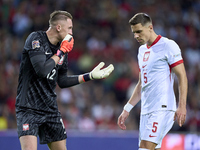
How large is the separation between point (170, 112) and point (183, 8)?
1005 cm

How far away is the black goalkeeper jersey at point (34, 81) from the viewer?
4.70 meters

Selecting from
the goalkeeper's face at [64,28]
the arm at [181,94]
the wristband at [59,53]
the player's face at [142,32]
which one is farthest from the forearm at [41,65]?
the arm at [181,94]

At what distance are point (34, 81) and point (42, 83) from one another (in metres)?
0.11

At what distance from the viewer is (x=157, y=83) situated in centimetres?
470

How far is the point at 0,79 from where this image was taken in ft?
32.7

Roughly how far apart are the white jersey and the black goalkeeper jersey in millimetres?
1252

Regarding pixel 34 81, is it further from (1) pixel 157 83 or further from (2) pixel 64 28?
(1) pixel 157 83

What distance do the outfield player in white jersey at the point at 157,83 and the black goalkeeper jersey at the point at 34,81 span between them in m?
1.20

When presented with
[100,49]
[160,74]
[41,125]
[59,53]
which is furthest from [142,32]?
[100,49]

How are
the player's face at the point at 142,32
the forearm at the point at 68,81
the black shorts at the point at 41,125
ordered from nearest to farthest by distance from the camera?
the black shorts at the point at 41,125, the player's face at the point at 142,32, the forearm at the point at 68,81

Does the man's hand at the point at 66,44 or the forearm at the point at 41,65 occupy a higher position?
the man's hand at the point at 66,44

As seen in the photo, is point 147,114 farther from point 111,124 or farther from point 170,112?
point 111,124

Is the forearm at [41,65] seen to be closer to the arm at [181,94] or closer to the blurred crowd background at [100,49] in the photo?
the arm at [181,94]

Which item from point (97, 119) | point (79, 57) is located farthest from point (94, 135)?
point (79, 57)
